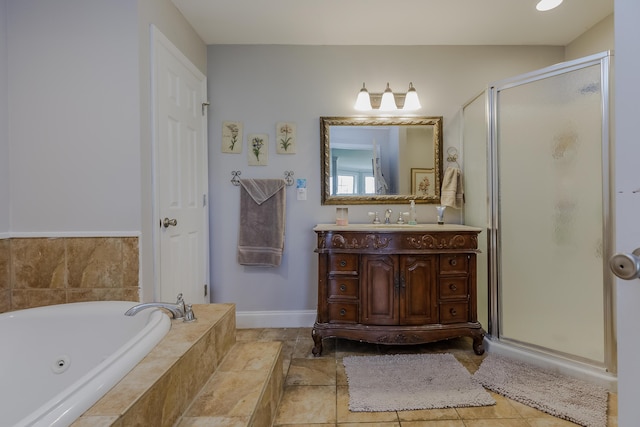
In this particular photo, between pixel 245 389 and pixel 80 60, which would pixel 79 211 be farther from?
pixel 245 389

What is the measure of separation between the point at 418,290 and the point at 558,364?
34.3 inches

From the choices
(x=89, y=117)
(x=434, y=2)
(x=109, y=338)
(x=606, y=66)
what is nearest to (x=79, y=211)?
(x=89, y=117)

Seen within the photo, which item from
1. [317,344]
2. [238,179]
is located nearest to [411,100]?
[238,179]

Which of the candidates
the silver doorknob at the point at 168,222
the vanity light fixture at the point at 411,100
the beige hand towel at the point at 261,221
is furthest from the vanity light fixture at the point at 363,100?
the silver doorknob at the point at 168,222

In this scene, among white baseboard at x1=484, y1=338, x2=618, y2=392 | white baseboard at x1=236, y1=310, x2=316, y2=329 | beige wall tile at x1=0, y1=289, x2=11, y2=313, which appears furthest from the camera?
white baseboard at x1=236, y1=310, x2=316, y2=329

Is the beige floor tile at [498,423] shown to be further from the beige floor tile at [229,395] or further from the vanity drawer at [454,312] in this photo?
the beige floor tile at [229,395]

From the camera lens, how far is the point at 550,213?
6.66 feet

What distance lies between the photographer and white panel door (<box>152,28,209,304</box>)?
195 centimetres

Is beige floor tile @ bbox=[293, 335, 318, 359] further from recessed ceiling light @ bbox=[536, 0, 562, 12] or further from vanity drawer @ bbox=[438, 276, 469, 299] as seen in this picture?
recessed ceiling light @ bbox=[536, 0, 562, 12]

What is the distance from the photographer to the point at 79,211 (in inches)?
67.3

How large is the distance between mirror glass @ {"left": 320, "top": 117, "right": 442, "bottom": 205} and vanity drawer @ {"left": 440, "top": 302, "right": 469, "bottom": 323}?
0.88 m

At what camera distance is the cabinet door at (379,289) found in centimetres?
215

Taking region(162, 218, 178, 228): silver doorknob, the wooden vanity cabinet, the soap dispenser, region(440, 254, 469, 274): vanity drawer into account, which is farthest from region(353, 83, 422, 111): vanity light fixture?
region(162, 218, 178, 228): silver doorknob

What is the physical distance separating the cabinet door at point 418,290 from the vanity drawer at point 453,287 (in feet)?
0.16
